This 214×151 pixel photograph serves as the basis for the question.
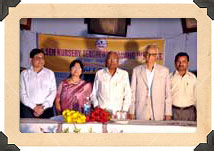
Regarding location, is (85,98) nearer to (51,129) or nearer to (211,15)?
(51,129)

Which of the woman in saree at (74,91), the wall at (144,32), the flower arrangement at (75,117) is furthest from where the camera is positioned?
the woman in saree at (74,91)

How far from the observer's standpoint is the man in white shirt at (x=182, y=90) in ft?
19.8

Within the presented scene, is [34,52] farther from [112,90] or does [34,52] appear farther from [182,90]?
[182,90]

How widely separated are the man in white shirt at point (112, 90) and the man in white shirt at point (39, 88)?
0.52m

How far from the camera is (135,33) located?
244 inches

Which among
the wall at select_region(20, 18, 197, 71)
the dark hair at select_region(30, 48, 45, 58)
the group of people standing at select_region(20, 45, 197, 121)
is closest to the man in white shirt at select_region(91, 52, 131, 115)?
the group of people standing at select_region(20, 45, 197, 121)

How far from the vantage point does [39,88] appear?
6.05m

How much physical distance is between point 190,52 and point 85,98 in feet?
4.50

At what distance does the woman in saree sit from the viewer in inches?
241

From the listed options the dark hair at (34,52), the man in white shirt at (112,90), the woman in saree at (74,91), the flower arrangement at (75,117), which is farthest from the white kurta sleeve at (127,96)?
the dark hair at (34,52)

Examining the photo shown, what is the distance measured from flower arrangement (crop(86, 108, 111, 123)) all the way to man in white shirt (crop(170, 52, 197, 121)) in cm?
84

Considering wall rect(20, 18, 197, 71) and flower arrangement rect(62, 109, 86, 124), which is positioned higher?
wall rect(20, 18, 197, 71)

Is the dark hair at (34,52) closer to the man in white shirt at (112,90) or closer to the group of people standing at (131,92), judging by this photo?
the group of people standing at (131,92)

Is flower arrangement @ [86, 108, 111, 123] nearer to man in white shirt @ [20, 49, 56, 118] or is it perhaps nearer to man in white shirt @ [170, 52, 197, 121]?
man in white shirt @ [20, 49, 56, 118]
